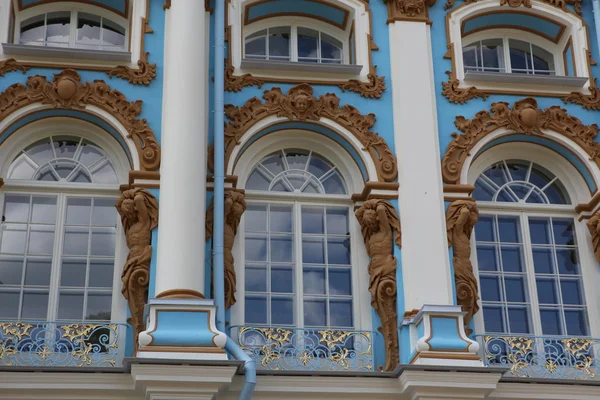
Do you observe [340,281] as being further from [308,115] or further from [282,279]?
[308,115]

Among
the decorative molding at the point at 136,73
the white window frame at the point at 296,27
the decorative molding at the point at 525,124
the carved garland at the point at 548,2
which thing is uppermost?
the carved garland at the point at 548,2

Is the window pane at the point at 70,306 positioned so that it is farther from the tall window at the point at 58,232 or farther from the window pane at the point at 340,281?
the window pane at the point at 340,281

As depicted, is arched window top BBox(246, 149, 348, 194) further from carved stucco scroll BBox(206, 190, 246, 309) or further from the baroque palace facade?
carved stucco scroll BBox(206, 190, 246, 309)

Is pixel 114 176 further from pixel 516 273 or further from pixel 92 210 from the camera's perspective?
pixel 516 273

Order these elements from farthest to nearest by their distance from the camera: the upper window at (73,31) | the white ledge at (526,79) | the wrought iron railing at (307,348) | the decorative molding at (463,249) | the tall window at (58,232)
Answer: the upper window at (73,31)
the white ledge at (526,79)
the decorative molding at (463,249)
the tall window at (58,232)
the wrought iron railing at (307,348)

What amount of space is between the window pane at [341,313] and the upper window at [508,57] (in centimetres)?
435

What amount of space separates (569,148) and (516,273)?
2.00m

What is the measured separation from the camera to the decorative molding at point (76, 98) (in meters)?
16.1

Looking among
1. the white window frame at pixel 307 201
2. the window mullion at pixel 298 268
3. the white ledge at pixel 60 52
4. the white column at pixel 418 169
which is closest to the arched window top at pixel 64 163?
the white ledge at pixel 60 52

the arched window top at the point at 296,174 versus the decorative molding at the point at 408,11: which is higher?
the decorative molding at the point at 408,11

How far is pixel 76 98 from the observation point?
53.3ft

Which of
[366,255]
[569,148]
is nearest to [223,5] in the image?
[366,255]

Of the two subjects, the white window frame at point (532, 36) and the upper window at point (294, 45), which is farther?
the upper window at point (294, 45)

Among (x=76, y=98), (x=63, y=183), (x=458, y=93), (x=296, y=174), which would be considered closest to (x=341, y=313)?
(x=296, y=174)
